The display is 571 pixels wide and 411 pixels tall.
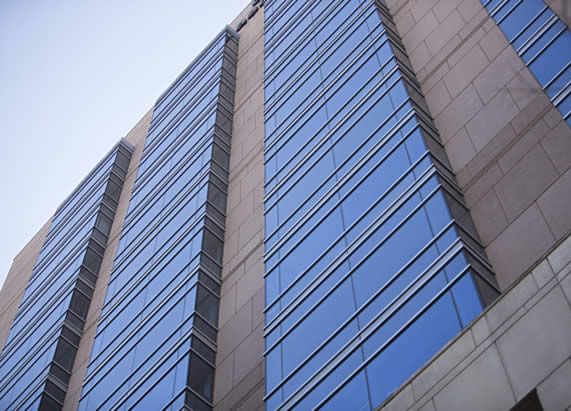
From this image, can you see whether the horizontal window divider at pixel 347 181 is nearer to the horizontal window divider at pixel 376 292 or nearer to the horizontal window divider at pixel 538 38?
the horizontal window divider at pixel 376 292

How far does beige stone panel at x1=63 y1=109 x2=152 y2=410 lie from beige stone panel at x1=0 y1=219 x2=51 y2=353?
31.4ft

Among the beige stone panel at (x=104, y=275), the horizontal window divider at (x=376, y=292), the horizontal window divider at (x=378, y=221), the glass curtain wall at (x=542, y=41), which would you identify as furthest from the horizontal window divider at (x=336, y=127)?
the beige stone panel at (x=104, y=275)

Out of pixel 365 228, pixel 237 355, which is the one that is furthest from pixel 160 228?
pixel 365 228

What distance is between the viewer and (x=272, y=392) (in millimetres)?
24188

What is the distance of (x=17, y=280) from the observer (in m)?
56.9

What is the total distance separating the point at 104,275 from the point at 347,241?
20.9 m

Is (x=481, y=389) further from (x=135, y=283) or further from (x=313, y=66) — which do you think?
(x=135, y=283)

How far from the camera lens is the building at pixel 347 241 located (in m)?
19.7

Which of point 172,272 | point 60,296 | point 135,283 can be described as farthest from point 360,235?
point 60,296

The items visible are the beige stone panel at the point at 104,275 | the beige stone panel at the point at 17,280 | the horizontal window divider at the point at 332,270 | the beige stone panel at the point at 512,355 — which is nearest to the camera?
the beige stone panel at the point at 512,355

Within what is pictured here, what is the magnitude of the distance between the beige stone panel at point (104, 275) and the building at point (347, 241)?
19 cm

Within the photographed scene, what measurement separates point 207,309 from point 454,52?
13.5 meters

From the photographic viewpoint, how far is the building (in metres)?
19.7

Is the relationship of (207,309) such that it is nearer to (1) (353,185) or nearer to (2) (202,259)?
(2) (202,259)
